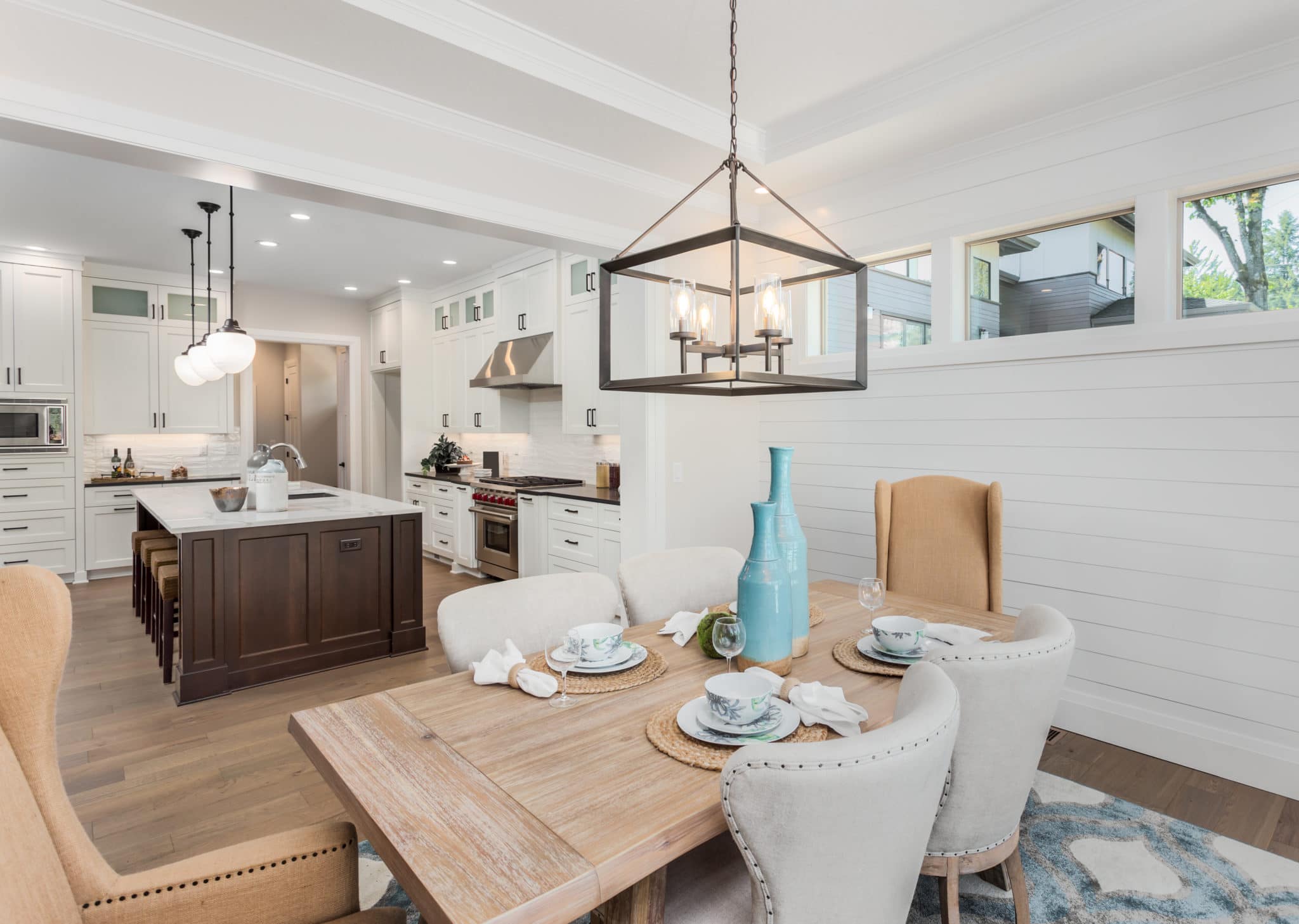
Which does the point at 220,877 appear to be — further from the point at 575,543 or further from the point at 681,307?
the point at 575,543

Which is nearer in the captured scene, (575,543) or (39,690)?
(39,690)

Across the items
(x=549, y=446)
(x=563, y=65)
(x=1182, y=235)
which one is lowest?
(x=549, y=446)

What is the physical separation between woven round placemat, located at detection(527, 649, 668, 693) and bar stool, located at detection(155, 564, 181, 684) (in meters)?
2.59

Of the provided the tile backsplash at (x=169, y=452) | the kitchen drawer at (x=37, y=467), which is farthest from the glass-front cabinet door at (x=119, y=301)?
the kitchen drawer at (x=37, y=467)

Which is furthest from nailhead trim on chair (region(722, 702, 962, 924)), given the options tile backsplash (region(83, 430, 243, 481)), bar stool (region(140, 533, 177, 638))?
tile backsplash (region(83, 430, 243, 481))

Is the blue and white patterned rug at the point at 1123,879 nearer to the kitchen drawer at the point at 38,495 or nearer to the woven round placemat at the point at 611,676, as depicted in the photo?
the woven round placemat at the point at 611,676

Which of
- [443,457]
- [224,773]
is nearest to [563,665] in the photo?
[224,773]

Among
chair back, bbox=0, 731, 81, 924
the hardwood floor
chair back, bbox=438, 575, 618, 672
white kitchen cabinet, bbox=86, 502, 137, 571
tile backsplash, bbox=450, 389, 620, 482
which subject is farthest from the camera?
white kitchen cabinet, bbox=86, 502, 137, 571

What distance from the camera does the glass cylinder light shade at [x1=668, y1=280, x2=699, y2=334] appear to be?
1.55 m

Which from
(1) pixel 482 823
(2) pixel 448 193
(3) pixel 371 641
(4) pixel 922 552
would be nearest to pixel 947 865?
(1) pixel 482 823

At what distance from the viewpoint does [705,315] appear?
1.69 metres

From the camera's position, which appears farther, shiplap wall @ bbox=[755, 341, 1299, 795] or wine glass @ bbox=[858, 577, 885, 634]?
shiplap wall @ bbox=[755, 341, 1299, 795]

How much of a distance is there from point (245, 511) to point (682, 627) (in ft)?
9.91

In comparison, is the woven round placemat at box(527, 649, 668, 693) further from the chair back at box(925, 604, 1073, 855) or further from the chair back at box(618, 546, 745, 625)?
the chair back at box(925, 604, 1073, 855)
